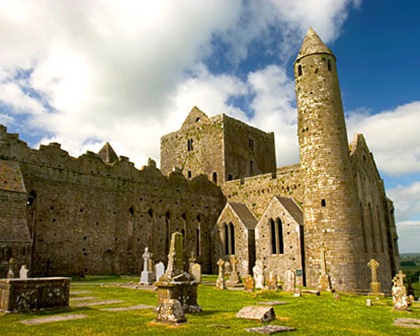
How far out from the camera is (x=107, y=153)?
3559 centimetres

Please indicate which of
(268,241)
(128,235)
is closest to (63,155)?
(128,235)

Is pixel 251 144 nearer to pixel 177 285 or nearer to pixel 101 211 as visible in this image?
pixel 101 211

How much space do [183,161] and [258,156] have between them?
8144 millimetres

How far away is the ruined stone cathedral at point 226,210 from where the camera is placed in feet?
73.5

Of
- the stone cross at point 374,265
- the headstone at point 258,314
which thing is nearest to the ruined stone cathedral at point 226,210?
the stone cross at point 374,265

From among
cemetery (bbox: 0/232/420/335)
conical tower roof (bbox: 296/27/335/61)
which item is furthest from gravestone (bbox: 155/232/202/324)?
conical tower roof (bbox: 296/27/335/61)

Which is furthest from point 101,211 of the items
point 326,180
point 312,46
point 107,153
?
point 312,46

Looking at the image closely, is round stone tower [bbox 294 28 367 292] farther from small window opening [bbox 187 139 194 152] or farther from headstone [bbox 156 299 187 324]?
small window opening [bbox 187 139 194 152]

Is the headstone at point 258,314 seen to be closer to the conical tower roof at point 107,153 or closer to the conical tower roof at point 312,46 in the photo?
the conical tower roof at point 312,46

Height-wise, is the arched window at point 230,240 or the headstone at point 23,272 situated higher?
the arched window at point 230,240

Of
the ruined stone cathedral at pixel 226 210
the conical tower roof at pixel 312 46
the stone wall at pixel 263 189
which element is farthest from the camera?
the stone wall at pixel 263 189

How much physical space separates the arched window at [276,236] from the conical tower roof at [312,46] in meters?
11.7

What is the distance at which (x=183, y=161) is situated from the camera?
4003cm

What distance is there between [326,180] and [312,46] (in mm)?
9602
